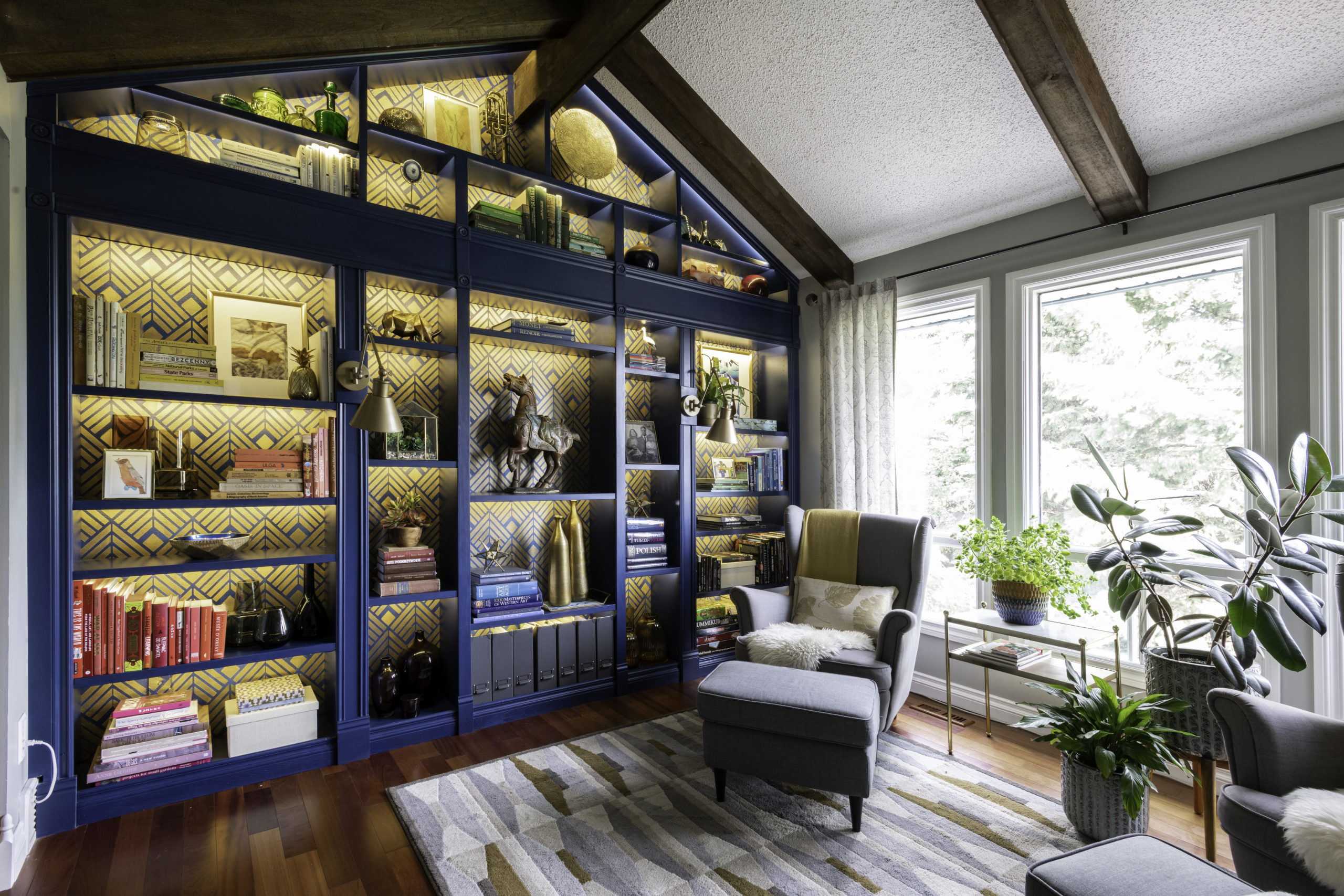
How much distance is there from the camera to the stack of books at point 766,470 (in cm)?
423

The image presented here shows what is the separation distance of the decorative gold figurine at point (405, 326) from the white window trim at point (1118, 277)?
2.95m

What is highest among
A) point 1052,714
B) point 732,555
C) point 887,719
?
point 732,555

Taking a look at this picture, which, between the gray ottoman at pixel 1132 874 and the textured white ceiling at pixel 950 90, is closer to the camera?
the gray ottoman at pixel 1132 874

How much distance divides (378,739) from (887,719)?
222 cm

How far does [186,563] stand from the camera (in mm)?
2438

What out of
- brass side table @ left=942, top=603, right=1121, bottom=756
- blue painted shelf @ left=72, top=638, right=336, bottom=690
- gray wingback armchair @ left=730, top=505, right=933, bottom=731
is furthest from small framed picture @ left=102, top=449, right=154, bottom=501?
brass side table @ left=942, top=603, right=1121, bottom=756

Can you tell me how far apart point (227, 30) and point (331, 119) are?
1.92 ft

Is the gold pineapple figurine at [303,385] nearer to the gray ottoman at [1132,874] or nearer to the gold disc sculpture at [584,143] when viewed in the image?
the gold disc sculpture at [584,143]

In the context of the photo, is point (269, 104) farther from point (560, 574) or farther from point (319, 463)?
point (560, 574)

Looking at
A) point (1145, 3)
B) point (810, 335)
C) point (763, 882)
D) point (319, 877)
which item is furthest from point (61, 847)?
point (1145, 3)

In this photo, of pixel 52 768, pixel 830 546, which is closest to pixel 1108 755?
pixel 830 546

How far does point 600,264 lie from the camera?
11.5 feet

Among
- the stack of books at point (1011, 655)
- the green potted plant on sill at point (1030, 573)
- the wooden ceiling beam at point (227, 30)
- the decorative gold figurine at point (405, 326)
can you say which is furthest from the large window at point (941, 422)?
the decorative gold figurine at point (405, 326)

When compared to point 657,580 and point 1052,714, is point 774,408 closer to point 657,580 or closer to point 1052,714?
point 657,580
